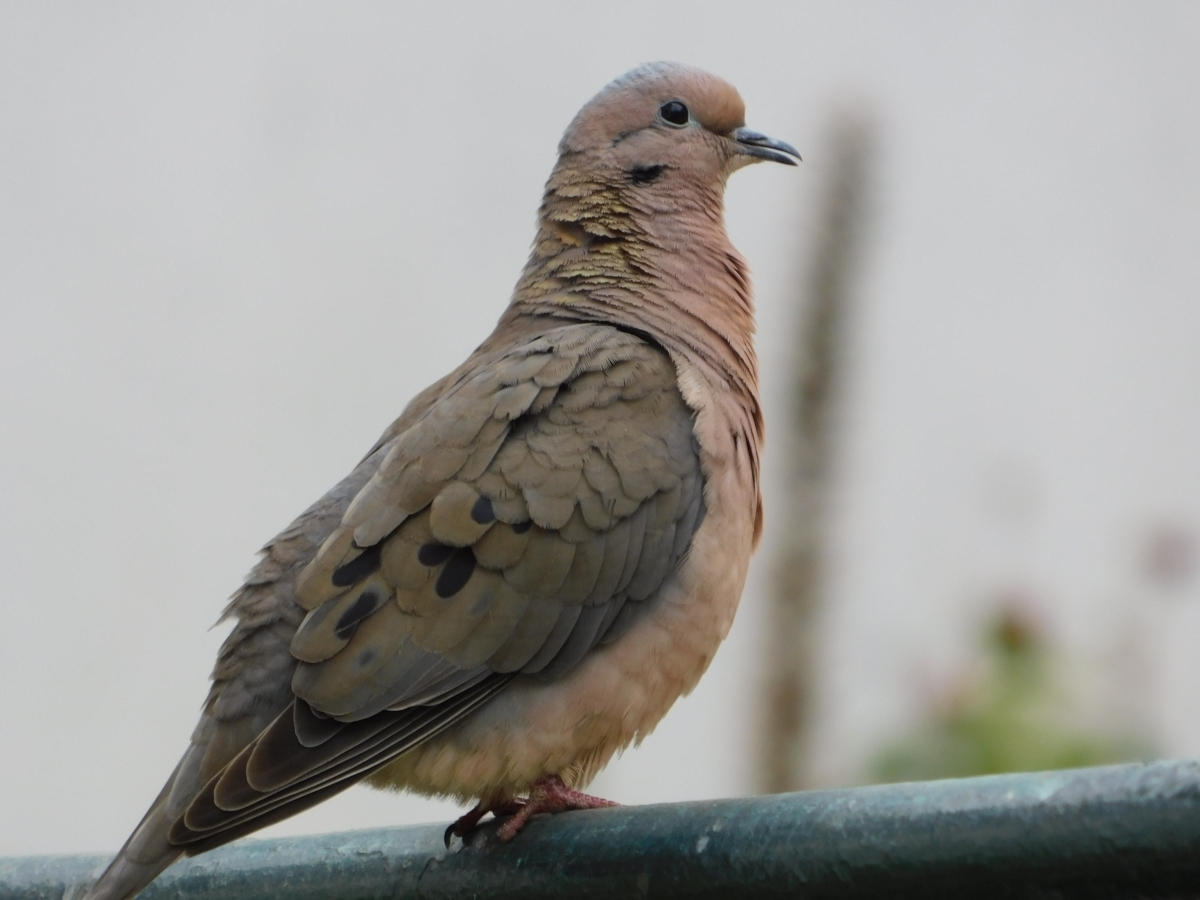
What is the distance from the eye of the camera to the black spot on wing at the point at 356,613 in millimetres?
2246

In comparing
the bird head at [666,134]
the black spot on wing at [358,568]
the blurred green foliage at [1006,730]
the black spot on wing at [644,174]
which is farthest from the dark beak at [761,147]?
the black spot on wing at [358,568]

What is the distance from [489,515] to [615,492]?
0.21 m

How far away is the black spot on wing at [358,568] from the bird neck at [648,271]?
0.66 metres

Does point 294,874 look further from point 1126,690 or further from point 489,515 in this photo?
point 1126,690

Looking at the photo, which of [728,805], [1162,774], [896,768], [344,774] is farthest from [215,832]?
[896,768]

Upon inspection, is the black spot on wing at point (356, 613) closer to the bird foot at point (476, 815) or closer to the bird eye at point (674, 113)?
the bird foot at point (476, 815)

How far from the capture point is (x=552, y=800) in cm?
228

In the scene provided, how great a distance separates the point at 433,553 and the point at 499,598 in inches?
5.0

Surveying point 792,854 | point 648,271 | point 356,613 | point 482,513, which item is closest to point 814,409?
point 648,271

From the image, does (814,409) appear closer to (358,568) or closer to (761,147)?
(761,147)

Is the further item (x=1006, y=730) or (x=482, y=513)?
(x=1006, y=730)

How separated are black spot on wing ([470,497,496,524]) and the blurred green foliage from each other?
153cm

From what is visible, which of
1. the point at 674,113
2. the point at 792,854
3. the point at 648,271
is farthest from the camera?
the point at 674,113

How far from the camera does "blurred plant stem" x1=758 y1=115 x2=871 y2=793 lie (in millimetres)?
4141
